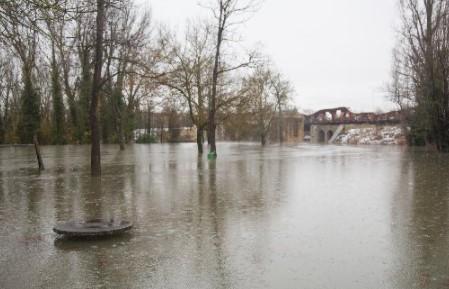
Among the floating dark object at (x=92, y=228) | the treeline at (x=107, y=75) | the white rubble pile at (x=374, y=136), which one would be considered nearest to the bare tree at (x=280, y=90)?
the treeline at (x=107, y=75)

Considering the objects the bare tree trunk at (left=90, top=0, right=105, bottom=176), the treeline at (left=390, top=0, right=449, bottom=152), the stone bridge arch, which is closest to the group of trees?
the bare tree trunk at (left=90, top=0, right=105, bottom=176)

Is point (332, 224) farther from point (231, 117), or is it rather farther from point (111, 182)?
point (231, 117)

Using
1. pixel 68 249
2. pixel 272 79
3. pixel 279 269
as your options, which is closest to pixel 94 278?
pixel 68 249

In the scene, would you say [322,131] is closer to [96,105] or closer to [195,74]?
[195,74]

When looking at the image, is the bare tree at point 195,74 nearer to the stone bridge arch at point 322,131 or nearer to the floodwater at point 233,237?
the floodwater at point 233,237

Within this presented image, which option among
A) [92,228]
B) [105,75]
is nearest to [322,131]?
[105,75]

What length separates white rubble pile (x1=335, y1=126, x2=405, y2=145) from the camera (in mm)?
74875

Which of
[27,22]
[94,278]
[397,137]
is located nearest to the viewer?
[94,278]

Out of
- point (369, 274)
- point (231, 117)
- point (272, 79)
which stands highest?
point (272, 79)

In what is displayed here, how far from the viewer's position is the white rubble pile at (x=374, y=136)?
74875mm

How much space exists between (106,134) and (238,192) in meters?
49.1

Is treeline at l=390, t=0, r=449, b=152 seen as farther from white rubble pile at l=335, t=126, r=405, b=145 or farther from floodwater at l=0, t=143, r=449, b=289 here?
white rubble pile at l=335, t=126, r=405, b=145

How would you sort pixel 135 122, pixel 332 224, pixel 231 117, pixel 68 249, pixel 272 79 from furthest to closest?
pixel 272 79 < pixel 135 122 < pixel 231 117 < pixel 332 224 < pixel 68 249

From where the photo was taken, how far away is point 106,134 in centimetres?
6094
